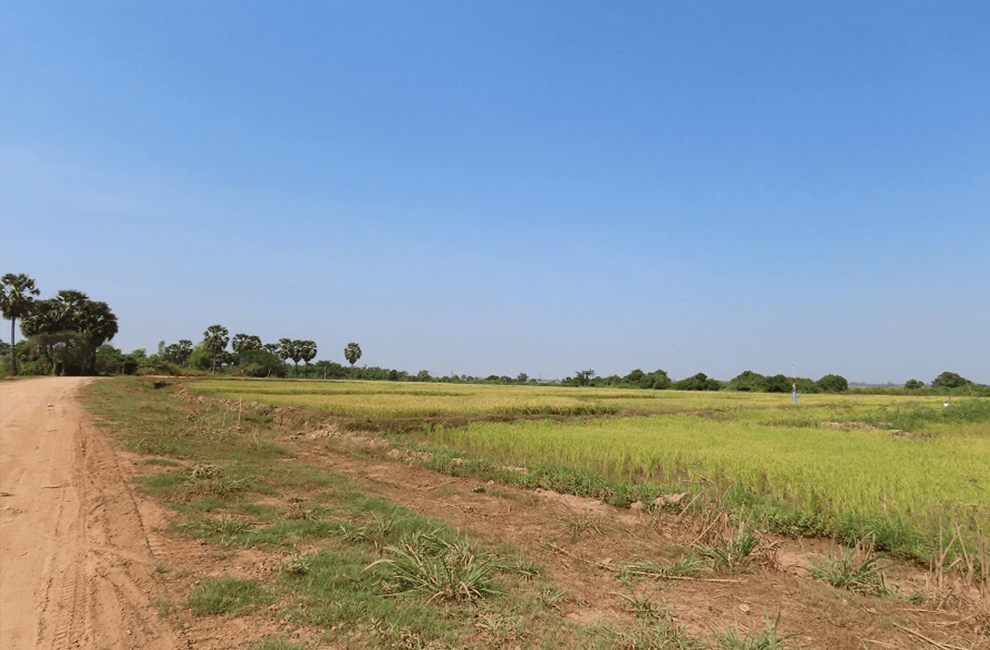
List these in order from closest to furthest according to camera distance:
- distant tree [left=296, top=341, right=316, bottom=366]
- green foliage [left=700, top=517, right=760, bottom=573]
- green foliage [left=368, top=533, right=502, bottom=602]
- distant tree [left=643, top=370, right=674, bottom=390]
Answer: green foliage [left=368, top=533, right=502, bottom=602] → green foliage [left=700, top=517, right=760, bottom=573] → distant tree [left=643, top=370, right=674, bottom=390] → distant tree [left=296, top=341, right=316, bottom=366]

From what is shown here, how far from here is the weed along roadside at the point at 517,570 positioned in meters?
3.43

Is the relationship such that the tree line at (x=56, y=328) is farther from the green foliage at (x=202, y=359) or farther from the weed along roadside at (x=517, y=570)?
the weed along roadside at (x=517, y=570)

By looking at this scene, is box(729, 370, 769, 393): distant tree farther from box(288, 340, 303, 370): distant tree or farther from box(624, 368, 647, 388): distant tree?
box(288, 340, 303, 370): distant tree

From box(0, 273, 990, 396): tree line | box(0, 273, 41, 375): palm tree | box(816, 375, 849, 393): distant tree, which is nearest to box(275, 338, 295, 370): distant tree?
box(0, 273, 990, 396): tree line

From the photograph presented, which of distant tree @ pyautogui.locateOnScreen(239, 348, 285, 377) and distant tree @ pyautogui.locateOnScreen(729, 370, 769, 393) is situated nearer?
distant tree @ pyautogui.locateOnScreen(729, 370, 769, 393)

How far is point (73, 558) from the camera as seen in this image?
4480 millimetres

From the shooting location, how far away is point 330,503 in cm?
671

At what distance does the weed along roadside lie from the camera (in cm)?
343

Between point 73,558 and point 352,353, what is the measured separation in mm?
120104

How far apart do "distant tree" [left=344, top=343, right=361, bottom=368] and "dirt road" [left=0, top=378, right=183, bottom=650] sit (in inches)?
4497

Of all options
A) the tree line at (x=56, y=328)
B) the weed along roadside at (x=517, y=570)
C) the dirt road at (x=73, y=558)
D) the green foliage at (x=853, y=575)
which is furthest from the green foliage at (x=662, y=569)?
the tree line at (x=56, y=328)

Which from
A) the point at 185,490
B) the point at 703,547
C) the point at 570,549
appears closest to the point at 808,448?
the point at 703,547

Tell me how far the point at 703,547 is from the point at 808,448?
947cm

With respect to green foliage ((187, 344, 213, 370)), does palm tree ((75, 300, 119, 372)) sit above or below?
above
